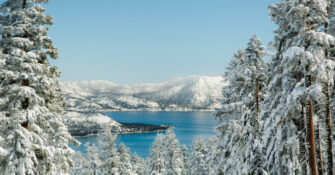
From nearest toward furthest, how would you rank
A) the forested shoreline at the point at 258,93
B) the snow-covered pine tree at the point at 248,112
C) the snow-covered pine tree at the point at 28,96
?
the forested shoreline at the point at 258,93 < the snow-covered pine tree at the point at 28,96 < the snow-covered pine tree at the point at 248,112

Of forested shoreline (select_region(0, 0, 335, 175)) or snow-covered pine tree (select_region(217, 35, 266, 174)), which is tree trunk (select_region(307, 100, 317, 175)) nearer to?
forested shoreline (select_region(0, 0, 335, 175))

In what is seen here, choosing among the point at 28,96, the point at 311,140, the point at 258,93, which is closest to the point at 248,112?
the point at 258,93

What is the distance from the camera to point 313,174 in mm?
10547

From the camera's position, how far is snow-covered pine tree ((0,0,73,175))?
1190 centimetres

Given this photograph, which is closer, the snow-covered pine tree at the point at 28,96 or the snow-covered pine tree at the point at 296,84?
the snow-covered pine tree at the point at 296,84

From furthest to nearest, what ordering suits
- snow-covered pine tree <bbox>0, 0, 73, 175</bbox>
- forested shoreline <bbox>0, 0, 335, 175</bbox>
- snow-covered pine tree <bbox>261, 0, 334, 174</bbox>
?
snow-covered pine tree <bbox>0, 0, 73, 175</bbox> → forested shoreline <bbox>0, 0, 335, 175</bbox> → snow-covered pine tree <bbox>261, 0, 334, 174</bbox>

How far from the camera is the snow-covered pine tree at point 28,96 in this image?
468 inches

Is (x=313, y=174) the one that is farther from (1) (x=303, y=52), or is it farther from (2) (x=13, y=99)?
(2) (x=13, y=99)

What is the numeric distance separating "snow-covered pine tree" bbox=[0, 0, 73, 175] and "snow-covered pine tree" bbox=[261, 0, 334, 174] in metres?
10.0

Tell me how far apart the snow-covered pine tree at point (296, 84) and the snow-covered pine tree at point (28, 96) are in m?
10.0

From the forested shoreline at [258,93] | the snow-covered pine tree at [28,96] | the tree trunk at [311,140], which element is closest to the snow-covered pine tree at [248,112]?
the forested shoreline at [258,93]

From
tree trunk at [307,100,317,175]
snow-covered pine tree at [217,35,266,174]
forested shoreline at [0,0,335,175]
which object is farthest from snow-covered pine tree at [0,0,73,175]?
tree trunk at [307,100,317,175]

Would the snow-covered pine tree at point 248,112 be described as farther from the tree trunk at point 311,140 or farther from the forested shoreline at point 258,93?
the tree trunk at point 311,140

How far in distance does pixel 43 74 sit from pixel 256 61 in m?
11.7
